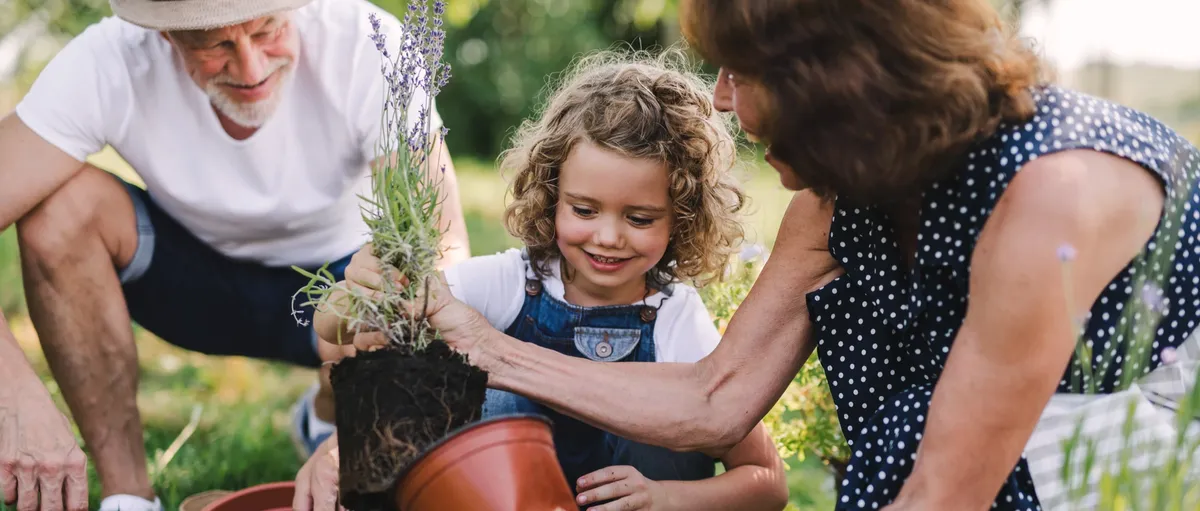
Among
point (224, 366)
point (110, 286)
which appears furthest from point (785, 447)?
point (224, 366)

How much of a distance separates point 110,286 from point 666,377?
159cm

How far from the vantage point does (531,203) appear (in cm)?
255

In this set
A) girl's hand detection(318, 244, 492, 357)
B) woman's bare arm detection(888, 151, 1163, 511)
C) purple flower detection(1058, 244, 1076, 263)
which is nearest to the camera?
purple flower detection(1058, 244, 1076, 263)

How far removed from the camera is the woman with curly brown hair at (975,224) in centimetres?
164

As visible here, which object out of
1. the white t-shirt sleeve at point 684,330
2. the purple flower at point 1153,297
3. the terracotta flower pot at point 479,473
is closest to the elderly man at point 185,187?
the white t-shirt sleeve at point 684,330

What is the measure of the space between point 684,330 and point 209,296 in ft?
4.98

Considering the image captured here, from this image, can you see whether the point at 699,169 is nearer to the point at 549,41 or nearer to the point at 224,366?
the point at 224,366

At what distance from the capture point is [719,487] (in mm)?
2311

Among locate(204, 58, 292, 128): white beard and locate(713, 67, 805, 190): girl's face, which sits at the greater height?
locate(713, 67, 805, 190): girl's face

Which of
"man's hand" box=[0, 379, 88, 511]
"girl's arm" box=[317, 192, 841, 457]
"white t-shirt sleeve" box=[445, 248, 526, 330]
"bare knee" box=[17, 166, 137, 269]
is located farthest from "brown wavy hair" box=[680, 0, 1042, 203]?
"bare knee" box=[17, 166, 137, 269]

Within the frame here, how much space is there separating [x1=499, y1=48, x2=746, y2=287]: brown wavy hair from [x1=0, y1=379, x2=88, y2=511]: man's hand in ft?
3.70

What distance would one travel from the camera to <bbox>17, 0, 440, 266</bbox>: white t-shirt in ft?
9.39

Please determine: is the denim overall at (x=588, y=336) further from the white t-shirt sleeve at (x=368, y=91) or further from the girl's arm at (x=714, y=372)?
the white t-shirt sleeve at (x=368, y=91)

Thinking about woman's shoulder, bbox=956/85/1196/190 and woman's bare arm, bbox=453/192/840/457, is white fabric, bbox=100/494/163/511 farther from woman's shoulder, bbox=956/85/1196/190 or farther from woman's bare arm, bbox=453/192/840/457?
woman's shoulder, bbox=956/85/1196/190
